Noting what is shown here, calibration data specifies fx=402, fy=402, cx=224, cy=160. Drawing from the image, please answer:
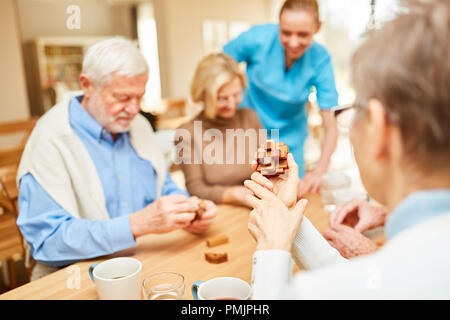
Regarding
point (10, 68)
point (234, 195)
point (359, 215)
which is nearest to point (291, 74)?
point (234, 195)

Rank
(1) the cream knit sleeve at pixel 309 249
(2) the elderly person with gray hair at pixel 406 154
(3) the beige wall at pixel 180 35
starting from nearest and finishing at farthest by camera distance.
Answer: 1. (2) the elderly person with gray hair at pixel 406 154
2. (1) the cream knit sleeve at pixel 309 249
3. (3) the beige wall at pixel 180 35

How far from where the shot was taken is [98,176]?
4.36ft

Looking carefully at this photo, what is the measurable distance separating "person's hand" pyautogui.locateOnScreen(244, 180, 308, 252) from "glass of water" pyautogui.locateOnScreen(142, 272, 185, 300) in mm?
201

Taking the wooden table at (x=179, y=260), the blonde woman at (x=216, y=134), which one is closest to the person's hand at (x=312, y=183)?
the wooden table at (x=179, y=260)

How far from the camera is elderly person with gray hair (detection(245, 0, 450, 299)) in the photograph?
477 millimetres

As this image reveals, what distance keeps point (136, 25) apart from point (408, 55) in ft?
22.2

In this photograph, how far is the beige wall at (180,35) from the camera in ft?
18.7

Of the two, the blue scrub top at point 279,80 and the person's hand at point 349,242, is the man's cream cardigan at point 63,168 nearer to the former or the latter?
the person's hand at point 349,242

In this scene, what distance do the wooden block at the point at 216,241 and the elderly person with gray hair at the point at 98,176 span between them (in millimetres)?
80

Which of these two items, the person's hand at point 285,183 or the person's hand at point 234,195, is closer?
the person's hand at point 285,183

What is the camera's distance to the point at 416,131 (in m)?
0.49

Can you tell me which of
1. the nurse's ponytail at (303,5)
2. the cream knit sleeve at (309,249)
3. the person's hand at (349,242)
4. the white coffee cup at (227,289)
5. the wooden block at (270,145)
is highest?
the nurse's ponytail at (303,5)

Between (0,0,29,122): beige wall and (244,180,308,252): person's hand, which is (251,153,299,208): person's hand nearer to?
(244,180,308,252): person's hand
